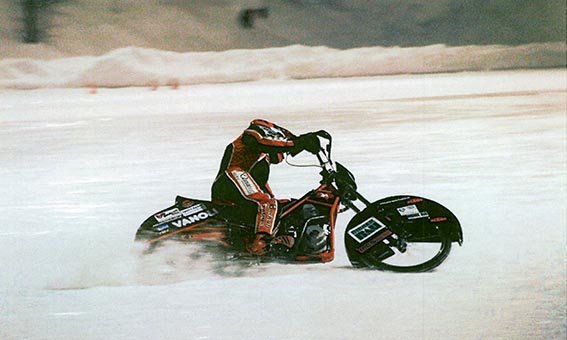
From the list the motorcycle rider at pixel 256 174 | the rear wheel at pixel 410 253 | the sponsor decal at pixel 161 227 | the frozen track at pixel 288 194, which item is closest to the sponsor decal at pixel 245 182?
the motorcycle rider at pixel 256 174

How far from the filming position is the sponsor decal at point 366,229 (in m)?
3.47

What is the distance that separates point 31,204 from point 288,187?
3.52ft

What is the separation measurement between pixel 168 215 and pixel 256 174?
41cm

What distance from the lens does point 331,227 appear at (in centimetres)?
342

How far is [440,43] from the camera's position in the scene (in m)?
3.82

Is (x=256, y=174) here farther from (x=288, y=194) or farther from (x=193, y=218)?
(x=193, y=218)

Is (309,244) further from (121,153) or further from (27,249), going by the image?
(27,249)

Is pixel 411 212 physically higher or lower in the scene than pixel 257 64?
lower

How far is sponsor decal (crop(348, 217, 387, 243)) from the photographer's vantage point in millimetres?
3467

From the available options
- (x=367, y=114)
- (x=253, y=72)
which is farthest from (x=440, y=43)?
(x=253, y=72)

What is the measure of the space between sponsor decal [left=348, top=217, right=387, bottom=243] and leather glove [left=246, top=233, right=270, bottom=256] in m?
0.37

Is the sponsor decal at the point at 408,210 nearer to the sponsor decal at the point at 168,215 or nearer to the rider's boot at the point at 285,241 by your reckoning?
the rider's boot at the point at 285,241

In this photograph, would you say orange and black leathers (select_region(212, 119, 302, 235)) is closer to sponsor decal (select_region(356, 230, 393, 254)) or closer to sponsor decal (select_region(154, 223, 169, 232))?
sponsor decal (select_region(154, 223, 169, 232))

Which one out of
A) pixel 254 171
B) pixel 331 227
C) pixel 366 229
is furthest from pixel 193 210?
pixel 366 229
